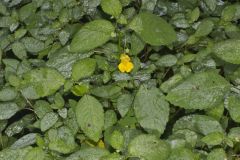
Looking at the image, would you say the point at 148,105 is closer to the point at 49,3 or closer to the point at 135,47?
the point at 135,47

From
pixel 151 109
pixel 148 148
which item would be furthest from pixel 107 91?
pixel 148 148

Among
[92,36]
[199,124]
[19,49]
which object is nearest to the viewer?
[199,124]

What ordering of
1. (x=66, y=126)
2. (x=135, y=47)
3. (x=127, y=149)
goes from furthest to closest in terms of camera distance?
(x=135, y=47) < (x=66, y=126) < (x=127, y=149)

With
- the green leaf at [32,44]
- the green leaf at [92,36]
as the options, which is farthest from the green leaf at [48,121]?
the green leaf at [32,44]

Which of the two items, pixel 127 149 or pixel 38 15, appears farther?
pixel 38 15

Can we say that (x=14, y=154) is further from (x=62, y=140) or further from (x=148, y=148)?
(x=148, y=148)

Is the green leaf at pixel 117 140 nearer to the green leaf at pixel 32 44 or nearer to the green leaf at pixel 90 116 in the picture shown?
the green leaf at pixel 90 116

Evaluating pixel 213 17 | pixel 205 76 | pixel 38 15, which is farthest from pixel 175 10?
pixel 38 15

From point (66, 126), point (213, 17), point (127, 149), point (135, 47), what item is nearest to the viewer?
point (127, 149)
